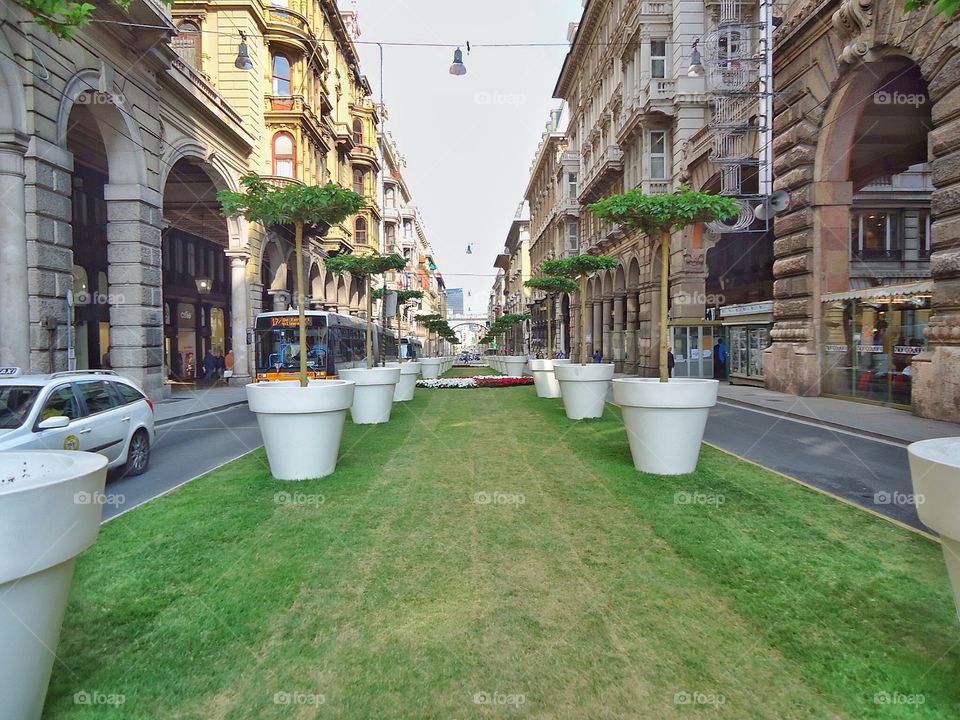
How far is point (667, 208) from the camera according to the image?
7.59 m

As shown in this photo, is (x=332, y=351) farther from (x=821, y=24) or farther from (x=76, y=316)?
(x=821, y=24)

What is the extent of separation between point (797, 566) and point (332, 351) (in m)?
19.0

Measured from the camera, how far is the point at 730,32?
66.7 feet

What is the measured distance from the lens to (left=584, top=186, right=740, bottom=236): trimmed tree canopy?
24.7ft

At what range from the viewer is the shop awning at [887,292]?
43.3 ft

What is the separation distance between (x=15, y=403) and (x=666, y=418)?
7505 mm

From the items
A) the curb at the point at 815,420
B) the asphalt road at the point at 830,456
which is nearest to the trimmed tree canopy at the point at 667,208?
the asphalt road at the point at 830,456

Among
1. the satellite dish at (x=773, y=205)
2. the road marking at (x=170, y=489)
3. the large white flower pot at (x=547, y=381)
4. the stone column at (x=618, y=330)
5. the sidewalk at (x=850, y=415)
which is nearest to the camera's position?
the road marking at (x=170, y=489)

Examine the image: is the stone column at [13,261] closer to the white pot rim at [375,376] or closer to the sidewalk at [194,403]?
the sidewalk at [194,403]

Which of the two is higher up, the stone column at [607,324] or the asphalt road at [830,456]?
the stone column at [607,324]

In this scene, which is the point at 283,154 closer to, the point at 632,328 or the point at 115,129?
the point at 115,129

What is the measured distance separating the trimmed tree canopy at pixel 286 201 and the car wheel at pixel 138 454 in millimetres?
3636

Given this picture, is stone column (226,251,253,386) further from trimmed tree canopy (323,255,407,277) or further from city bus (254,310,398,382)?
trimmed tree canopy (323,255,407,277)

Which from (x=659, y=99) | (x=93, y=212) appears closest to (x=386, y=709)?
(x=93, y=212)
